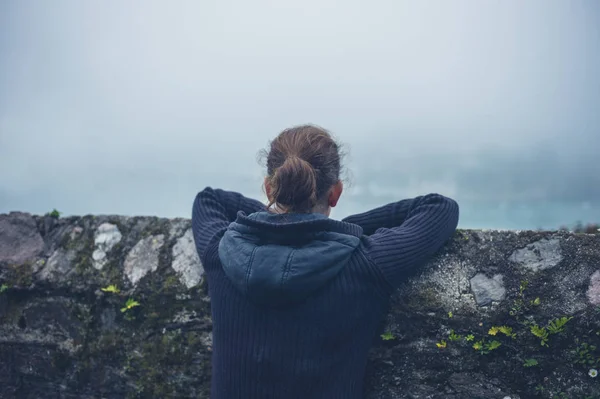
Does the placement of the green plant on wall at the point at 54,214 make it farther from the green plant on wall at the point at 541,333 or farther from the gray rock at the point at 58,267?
the green plant on wall at the point at 541,333

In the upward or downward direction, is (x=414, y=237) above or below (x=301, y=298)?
above

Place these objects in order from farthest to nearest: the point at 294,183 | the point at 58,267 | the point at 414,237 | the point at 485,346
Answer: the point at 58,267 → the point at 485,346 → the point at 414,237 → the point at 294,183

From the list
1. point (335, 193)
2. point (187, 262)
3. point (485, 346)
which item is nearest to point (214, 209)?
point (187, 262)

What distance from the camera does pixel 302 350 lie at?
200cm

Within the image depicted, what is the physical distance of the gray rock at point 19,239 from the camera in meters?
3.23

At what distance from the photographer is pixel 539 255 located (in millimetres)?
2307

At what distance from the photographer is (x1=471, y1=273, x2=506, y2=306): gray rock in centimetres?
229

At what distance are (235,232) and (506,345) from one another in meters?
1.32

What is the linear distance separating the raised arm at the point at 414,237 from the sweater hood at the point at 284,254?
A: 123 millimetres

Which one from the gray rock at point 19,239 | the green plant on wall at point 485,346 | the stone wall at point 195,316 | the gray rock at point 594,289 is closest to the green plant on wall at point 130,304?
the stone wall at point 195,316

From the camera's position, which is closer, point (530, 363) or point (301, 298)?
point (301, 298)

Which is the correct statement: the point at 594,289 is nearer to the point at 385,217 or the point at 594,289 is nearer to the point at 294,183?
the point at 385,217

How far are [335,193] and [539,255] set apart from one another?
3.25 ft

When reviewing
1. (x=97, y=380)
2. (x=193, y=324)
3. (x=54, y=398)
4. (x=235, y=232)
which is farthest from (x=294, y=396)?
(x=54, y=398)
